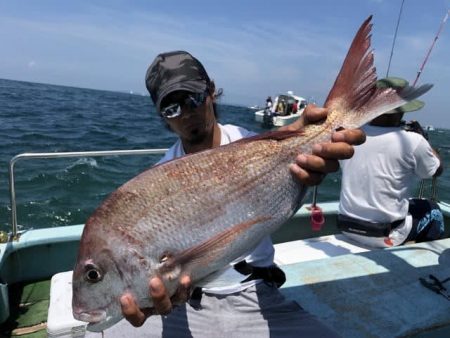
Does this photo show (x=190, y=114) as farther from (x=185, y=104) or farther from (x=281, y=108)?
(x=281, y=108)

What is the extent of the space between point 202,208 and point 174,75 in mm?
1025

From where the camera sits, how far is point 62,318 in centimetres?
286

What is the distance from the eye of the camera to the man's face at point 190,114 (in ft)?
8.33

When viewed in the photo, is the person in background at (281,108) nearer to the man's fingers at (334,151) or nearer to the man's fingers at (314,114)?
the man's fingers at (314,114)

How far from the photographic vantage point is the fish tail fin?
1840 millimetres

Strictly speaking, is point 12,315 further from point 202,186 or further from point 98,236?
point 202,186

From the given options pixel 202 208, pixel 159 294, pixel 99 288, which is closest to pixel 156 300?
pixel 159 294

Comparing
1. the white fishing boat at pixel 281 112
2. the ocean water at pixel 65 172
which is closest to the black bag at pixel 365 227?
the ocean water at pixel 65 172

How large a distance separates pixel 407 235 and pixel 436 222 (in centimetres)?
45

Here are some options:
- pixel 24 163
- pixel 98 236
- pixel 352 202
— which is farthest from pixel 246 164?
pixel 24 163

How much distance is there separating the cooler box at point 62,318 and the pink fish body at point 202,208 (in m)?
1.17

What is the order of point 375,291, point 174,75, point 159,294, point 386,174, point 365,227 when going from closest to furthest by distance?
1. point 159,294
2. point 174,75
3. point 375,291
4. point 386,174
5. point 365,227

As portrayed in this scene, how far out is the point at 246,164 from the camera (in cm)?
197

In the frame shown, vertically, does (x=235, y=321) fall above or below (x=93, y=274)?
below
